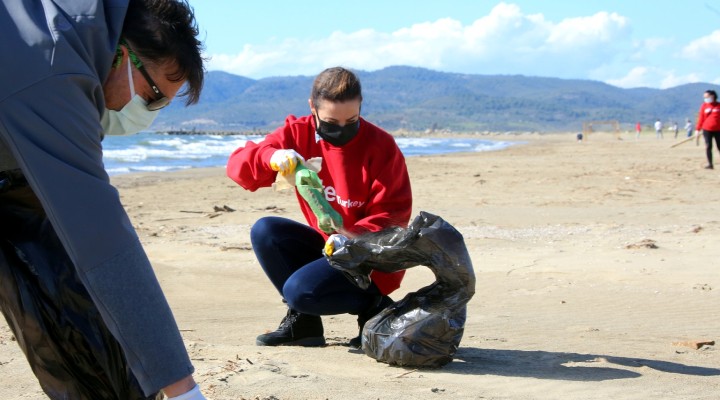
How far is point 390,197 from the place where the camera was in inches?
161

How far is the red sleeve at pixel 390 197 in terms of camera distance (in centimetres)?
404

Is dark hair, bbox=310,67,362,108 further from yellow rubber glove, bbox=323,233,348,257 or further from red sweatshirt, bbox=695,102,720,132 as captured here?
red sweatshirt, bbox=695,102,720,132

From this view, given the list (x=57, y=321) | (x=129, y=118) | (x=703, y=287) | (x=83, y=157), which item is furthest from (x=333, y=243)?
(x=703, y=287)

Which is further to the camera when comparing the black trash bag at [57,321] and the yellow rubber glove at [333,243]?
the yellow rubber glove at [333,243]

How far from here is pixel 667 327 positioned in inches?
193

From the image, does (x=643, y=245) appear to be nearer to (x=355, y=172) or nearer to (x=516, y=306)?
(x=516, y=306)

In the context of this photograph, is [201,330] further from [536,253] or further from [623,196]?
[623,196]

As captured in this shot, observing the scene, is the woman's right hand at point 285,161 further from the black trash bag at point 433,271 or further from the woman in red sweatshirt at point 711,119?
the woman in red sweatshirt at point 711,119

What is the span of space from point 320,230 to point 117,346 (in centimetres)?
232

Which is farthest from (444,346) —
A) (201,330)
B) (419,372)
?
(201,330)

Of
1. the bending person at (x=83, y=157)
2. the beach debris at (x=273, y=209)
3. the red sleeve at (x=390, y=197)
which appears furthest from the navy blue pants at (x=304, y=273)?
the beach debris at (x=273, y=209)

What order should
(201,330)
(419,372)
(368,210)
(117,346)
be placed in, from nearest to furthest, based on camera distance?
(117,346)
(419,372)
(368,210)
(201,330)

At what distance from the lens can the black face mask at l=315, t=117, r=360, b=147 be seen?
13.5 feet

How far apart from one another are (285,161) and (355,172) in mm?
452
